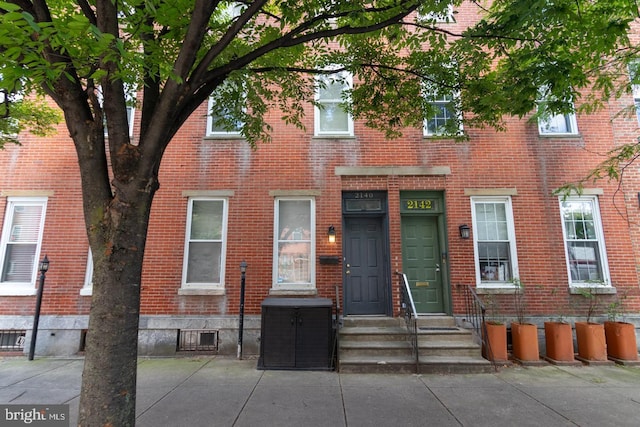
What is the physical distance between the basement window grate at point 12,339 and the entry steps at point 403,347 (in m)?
6.97

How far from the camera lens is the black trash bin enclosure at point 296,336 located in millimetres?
6031

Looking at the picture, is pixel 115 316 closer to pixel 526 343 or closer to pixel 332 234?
pixel 332 234

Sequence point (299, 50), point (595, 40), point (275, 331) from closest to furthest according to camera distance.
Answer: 1. point (595, 40)
2. point (299, 50)
3. point (275, 331)

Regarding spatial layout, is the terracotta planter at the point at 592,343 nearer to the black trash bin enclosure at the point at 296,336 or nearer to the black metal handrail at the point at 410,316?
the black metal handrail at the point at 410,316

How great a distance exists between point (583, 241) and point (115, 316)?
363 inches

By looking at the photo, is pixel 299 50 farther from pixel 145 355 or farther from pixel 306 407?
pixel 145 355

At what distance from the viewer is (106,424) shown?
2.64 meters

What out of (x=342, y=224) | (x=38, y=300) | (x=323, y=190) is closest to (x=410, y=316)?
(x=342, y=224)

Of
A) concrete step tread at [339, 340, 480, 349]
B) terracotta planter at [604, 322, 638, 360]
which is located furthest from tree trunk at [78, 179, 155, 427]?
terracotta planter at [604, 322, 638, 360]

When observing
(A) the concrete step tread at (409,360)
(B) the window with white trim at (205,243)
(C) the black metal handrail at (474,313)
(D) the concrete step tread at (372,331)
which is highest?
(B) the window with white trim at (205,243)

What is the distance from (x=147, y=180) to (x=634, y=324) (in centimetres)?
977

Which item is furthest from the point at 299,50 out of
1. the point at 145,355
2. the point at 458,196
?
the point at 145,355

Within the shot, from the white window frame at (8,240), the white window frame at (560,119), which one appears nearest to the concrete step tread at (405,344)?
the white window frame at (560,119)

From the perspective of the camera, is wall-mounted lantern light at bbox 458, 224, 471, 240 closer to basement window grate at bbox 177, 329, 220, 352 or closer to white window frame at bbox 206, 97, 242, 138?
white window frame at bbox 206, 97, 242, 138
